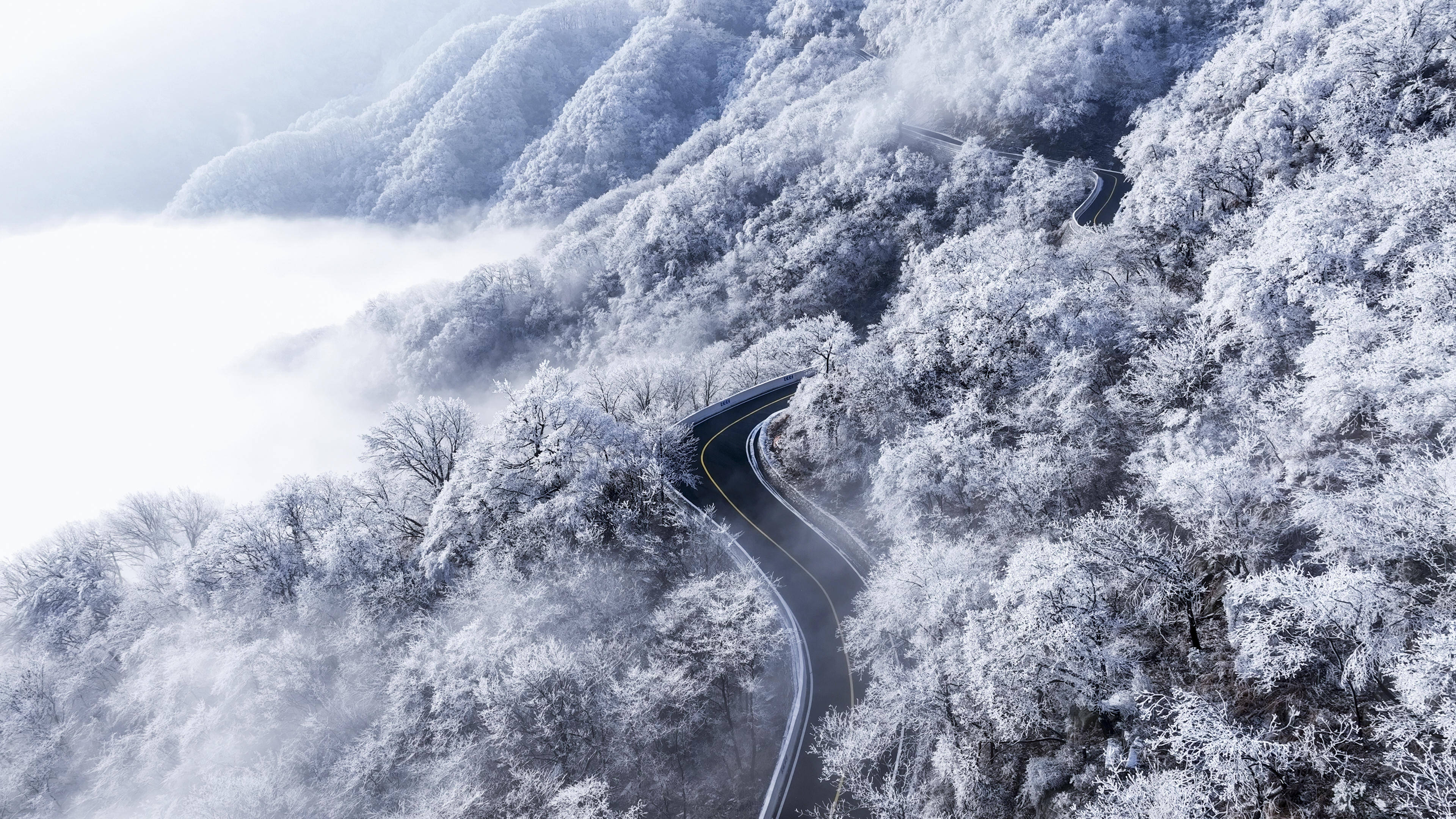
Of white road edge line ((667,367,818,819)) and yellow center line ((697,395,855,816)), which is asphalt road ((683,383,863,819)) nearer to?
yellow center line ((697,395,855,816))

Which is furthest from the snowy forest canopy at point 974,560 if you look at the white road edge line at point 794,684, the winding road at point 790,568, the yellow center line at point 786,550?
the winding road at point 790,568

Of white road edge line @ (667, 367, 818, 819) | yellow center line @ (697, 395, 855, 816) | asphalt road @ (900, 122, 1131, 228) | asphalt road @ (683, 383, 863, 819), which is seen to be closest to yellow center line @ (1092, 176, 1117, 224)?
asphalt road @ (900, 122, 1131, 228)

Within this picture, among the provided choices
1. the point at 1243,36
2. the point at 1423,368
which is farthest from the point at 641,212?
the point at 1423,368

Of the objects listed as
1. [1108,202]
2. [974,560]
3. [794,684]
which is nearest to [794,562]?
[794,684]

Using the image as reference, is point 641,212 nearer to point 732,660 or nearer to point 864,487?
point 864,487

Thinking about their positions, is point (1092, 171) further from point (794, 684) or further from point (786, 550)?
point (794, 684)

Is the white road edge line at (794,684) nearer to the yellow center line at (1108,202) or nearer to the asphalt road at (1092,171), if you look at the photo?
the asphalt road at (1092,171)
